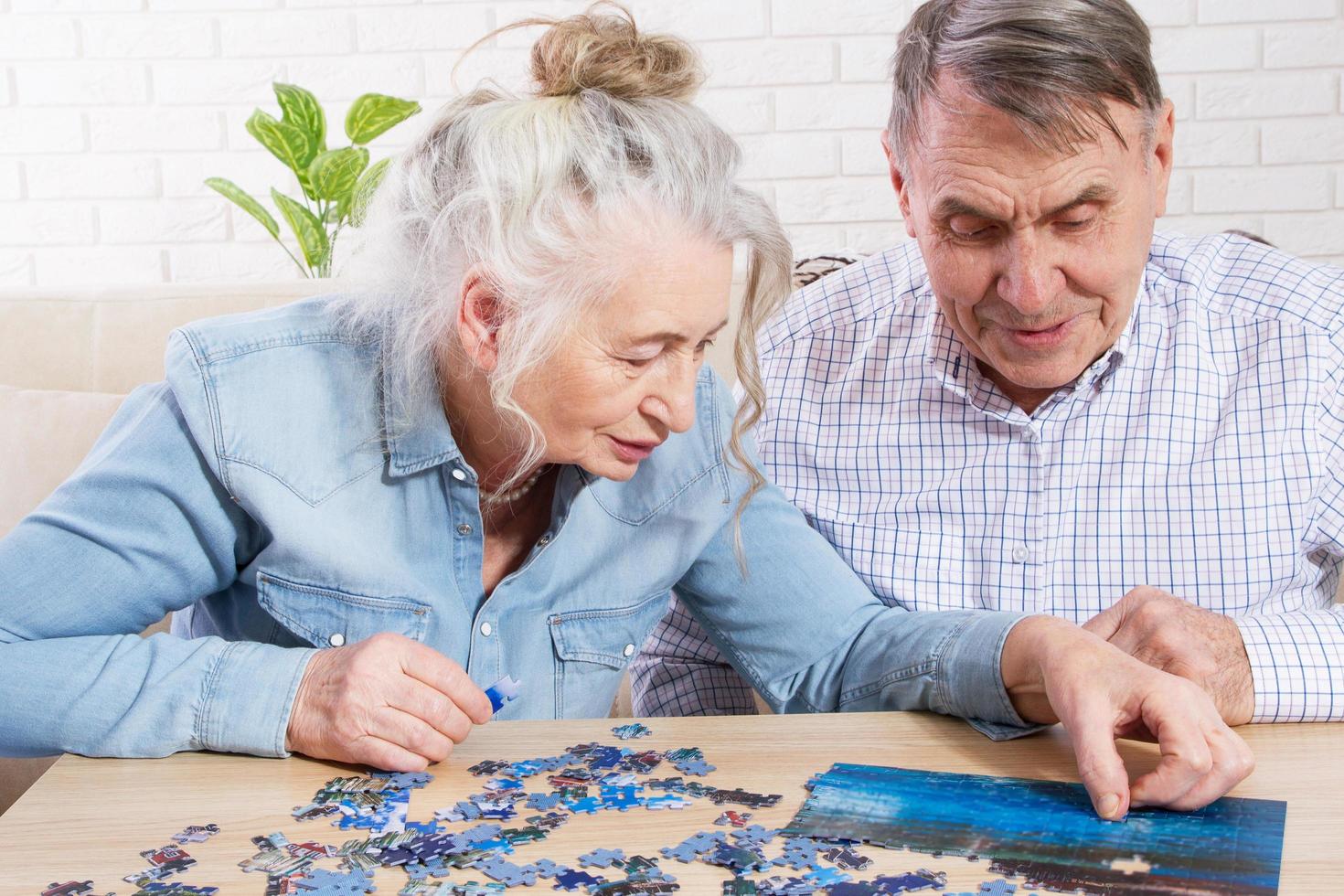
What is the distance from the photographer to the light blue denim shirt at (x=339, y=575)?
1.39 meters

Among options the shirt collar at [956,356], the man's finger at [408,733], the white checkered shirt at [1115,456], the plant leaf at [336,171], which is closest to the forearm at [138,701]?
the man's finger at [408,733]

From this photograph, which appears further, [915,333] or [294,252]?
[294,252]

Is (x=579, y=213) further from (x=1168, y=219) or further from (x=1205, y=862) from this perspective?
(x=1168, y=219)

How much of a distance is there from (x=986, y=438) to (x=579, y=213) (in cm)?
80

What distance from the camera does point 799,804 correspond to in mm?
1225

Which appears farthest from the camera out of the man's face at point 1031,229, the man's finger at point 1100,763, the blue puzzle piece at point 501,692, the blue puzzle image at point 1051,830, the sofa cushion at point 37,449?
the sofa cushion at point 37,449

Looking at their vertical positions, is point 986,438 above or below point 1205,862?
above

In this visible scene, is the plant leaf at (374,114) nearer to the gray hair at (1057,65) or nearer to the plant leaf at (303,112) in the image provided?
the plant leaf at (303,112)

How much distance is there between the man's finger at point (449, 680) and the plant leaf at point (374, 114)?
2162 millimetres

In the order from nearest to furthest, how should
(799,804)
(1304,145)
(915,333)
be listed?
1. (799,804)
2. (915,333)
3. (1304,145)

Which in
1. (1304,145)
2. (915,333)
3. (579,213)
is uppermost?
(1304,145)

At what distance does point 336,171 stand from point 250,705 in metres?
2.11

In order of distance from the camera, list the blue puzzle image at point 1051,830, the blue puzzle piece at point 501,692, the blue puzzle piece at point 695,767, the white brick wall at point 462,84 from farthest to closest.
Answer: the white brick wall at point 462,84 < the blue puzzle piece at point 501,692 < the blue puzzle piece at point 695,767 < the blue puzzle image at point 1051,830

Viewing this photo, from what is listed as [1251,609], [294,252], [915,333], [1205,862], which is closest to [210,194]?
[294,252]
